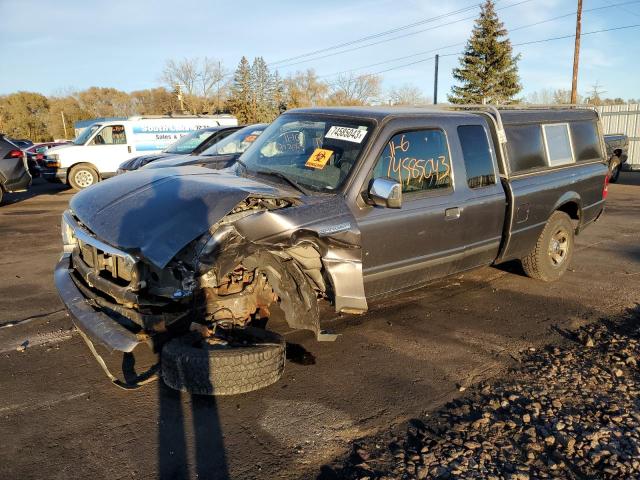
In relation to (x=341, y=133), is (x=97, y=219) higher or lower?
lower

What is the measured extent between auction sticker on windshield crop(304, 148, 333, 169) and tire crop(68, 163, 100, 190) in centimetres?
1267

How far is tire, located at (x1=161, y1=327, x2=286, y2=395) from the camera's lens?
3189mm

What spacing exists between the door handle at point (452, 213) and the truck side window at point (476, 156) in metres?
0.34

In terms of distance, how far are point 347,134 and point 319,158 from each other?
1.03 ft

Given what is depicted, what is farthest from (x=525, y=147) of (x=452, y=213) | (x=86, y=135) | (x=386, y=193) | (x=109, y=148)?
(x=86, y=135)

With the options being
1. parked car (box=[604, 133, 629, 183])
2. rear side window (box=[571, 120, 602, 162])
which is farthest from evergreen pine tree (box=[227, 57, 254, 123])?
rear side window (box=[571, 120, 602, 162])

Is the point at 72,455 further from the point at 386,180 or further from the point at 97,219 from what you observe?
the point at 386,180

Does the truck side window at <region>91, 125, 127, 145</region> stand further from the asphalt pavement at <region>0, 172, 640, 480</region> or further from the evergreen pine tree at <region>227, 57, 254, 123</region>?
the evergreen pine tree at <region>227, 57, 254, 123</region>

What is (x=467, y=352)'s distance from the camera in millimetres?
4188

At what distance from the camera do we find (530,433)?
3.01 metres

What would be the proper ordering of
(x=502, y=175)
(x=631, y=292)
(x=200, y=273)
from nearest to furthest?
(x=200, y=273) → (x=502, y=175) → (x=631, y=292)

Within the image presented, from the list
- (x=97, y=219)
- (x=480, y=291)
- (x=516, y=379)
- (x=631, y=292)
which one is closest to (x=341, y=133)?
(x=97, y=219)

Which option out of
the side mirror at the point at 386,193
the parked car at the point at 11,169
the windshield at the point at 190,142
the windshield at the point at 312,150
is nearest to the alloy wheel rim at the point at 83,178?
the parked car at the point at 11,169

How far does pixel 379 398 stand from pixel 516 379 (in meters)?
1.10
